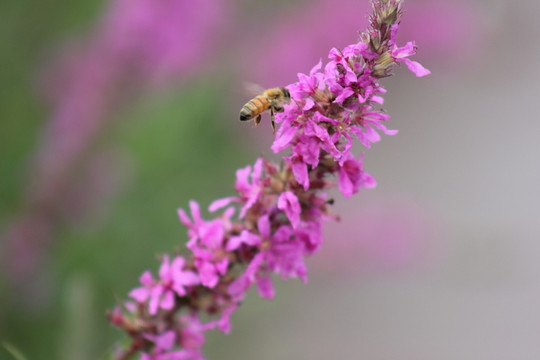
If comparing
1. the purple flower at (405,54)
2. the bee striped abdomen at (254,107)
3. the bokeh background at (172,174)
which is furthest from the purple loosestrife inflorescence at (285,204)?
the bokeh background at (172,174)

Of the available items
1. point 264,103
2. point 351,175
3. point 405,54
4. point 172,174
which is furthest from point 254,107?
point 172,174

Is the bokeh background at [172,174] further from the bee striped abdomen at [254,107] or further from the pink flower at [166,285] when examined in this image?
the pink flower at [166,285]

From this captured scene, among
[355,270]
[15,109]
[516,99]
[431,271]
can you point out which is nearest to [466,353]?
[431,271]

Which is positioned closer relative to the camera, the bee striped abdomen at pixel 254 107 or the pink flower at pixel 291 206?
the pink flower at pixel 291 206

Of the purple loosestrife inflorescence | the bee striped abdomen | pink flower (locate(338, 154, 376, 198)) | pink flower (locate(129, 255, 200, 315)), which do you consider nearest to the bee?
the bee striped abdomen

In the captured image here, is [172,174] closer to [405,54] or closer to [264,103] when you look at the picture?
[264,103]

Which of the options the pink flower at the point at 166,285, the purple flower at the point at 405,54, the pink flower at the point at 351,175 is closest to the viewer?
the purple flower at the point at 405,54
